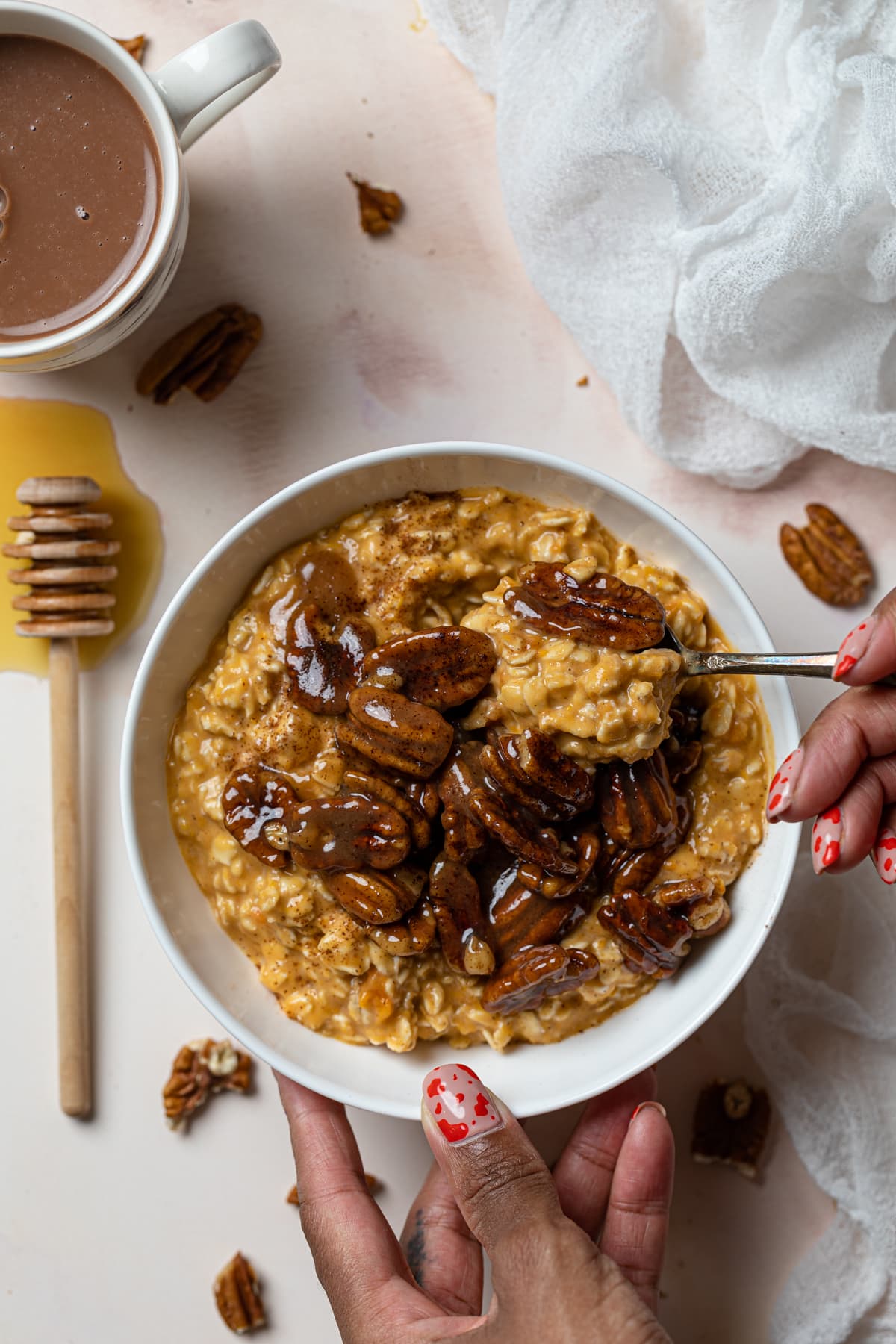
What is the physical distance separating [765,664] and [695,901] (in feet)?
1.13

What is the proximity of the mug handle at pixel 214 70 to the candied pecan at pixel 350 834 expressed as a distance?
3.23ft

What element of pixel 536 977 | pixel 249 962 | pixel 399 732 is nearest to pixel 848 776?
pixel 536 977

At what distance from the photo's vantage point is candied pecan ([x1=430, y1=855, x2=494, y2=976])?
159 cm

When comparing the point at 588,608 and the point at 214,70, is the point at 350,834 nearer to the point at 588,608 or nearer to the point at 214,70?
the point at 588,608

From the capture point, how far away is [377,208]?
6.32 feet

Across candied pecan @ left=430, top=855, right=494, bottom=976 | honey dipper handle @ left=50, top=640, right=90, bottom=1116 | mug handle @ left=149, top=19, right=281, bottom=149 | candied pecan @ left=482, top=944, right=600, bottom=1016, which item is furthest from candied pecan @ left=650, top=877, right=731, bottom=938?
mug handle @ left=149, top=19, right=281, bottom=149

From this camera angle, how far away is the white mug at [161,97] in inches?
62.2

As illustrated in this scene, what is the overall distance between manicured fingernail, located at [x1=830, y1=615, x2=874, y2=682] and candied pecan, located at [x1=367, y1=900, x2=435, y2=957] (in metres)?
0.64

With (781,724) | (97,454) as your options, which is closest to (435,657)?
(781,724)

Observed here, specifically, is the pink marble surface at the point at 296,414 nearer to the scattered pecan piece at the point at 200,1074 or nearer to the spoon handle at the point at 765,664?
the scattered pecan piece at the point at 200,1074

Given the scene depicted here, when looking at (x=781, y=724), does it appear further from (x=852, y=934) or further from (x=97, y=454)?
(x=97, y=454)

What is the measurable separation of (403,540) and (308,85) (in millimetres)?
870

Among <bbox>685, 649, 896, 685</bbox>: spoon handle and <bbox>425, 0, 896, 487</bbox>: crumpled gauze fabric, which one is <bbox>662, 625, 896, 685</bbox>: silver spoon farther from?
<bbox>425, 0, 896, 487</bbox>: crumpled gauze fabric

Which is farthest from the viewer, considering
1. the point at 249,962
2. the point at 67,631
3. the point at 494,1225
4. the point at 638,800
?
the point at 67,631
